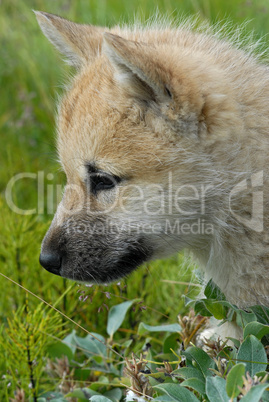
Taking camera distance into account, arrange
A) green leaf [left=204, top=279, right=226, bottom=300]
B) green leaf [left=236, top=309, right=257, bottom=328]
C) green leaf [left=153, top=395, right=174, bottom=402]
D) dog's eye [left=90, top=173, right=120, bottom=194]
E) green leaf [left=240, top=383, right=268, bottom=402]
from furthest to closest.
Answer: green leaf [left=204, top=279, right=226, bottom=300], dog's eye [left=90, top=173, right=120, bottom=194], green leaf [left=236, top=309, right=257, bottom=328], green leaf [left=153, top=395, right=174, bottom=402], green leaf [left=240, top=383, right=268, bottom=402]

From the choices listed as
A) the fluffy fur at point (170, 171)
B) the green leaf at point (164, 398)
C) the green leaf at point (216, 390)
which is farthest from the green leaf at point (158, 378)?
the fluffy fur at point (170, 171)

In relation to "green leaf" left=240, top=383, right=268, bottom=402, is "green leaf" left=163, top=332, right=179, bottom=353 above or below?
below

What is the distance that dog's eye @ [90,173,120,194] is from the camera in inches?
87.0

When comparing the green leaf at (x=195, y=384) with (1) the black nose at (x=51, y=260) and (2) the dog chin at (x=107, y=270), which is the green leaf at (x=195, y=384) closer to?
(2) the dog chin at (x=107, y=270)

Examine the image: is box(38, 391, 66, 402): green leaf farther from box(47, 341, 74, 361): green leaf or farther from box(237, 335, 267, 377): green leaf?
box(237, 335, 267, 377): green leaf

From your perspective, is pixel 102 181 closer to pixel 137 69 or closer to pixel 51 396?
pixel 137 69

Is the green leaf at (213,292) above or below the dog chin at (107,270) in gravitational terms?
below

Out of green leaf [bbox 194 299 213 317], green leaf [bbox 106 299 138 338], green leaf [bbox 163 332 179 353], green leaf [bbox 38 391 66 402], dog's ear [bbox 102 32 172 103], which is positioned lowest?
green leaf [bbox 38 391 66 402]

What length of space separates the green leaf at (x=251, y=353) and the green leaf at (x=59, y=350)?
1114 mm

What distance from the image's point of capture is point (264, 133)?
85.4 inches

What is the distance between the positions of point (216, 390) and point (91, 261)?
862 millimetres

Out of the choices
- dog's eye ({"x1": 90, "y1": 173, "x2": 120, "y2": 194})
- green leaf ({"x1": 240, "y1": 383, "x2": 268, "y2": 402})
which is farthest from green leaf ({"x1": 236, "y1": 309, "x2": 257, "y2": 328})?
dog's eye ({"x1": 90, "y1": 173, "x2": 120, "y2": 194})

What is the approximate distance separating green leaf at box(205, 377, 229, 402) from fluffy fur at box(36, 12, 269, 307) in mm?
578

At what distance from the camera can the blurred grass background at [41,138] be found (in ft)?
10.1
